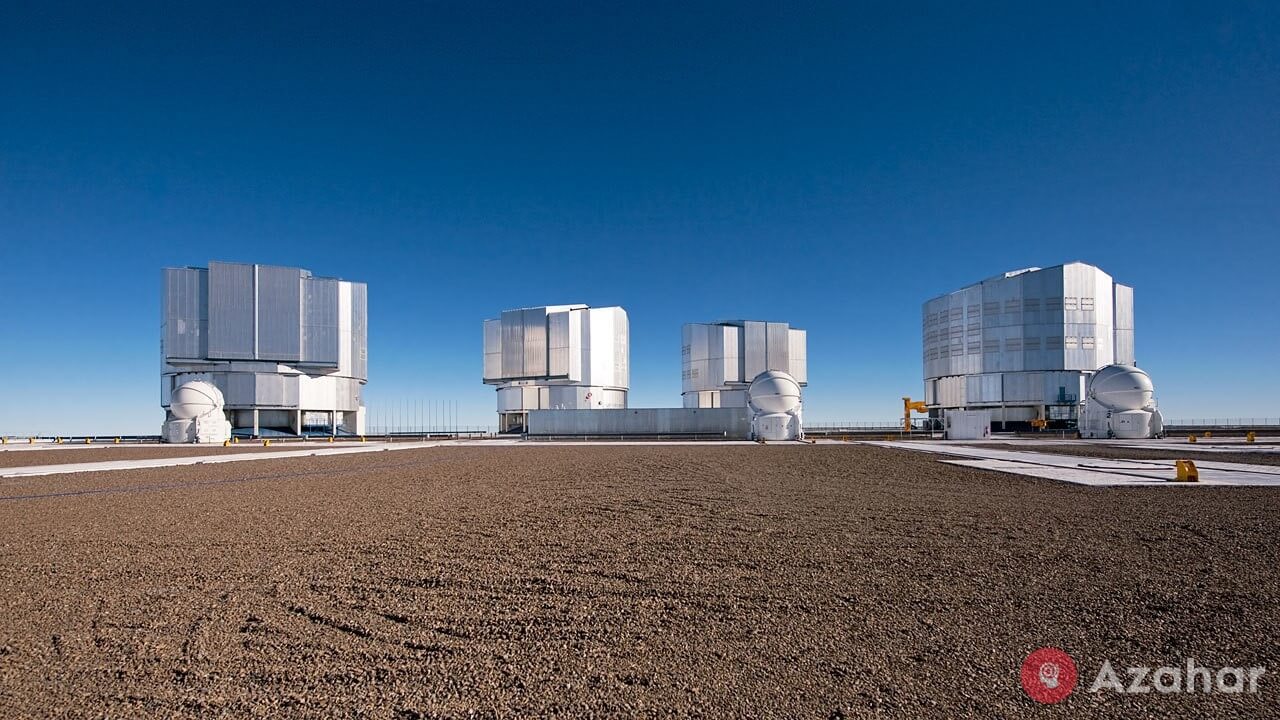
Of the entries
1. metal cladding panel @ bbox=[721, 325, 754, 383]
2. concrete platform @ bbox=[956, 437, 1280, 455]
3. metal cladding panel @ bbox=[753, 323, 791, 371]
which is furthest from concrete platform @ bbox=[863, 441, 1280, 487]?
metal cladding panel @ bbox=[753, 323, 791, 371]

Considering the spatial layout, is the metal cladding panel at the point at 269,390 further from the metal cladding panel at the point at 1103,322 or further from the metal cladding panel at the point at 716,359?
the metal cladding panel at the point at 1103,322

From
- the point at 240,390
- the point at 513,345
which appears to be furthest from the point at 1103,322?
the point at 240,390

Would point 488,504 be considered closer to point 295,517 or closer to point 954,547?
point 295,517

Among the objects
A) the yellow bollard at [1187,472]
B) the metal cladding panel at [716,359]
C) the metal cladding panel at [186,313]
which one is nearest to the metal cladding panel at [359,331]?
the metal cladding panel at [186,313]

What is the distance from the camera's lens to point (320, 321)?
44562mm

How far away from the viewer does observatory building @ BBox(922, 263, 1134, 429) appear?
45.0 metres

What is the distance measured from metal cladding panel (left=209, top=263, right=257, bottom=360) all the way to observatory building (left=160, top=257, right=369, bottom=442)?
60 millimetres

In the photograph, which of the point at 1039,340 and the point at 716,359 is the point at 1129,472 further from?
the point at 716,359

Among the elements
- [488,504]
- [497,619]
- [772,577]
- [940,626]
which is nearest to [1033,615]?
[940,626]

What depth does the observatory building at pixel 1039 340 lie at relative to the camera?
45.0m

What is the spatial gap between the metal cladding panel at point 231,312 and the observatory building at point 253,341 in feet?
0.20

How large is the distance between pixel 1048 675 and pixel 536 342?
47281 mm

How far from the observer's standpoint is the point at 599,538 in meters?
6.71

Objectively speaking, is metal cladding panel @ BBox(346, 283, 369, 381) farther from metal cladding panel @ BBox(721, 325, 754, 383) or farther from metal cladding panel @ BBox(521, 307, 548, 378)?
metal cladding panel @ BBox(721, 325, 754, 383)
